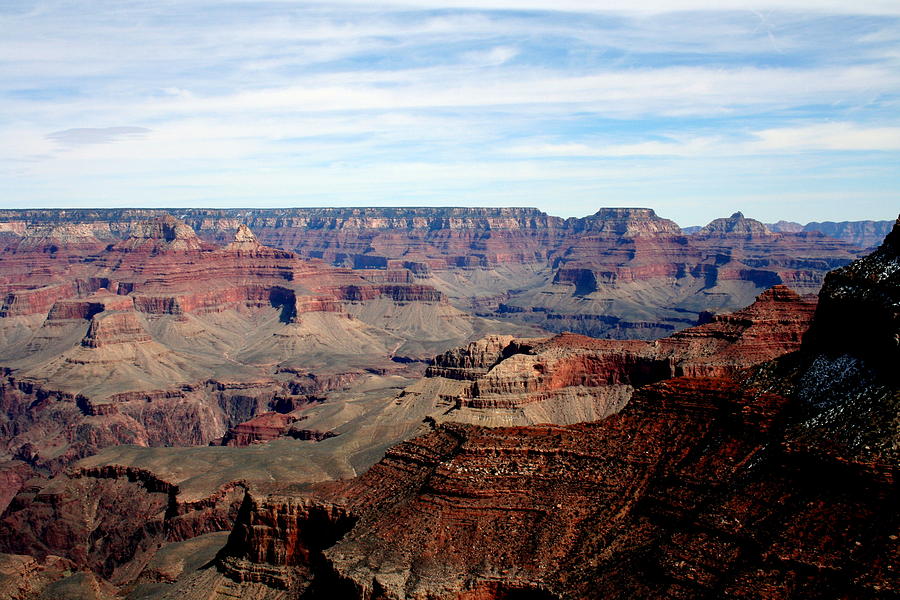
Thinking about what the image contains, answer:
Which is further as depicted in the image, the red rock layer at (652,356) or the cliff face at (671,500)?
the red rock layer at (652,356)

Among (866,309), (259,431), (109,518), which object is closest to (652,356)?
(259,431)

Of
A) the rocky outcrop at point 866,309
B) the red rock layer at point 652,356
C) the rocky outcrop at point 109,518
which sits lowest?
the rocky outcrop at point 109,518

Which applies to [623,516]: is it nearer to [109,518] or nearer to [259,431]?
[109,518]

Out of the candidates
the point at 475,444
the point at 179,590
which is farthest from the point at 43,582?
the point at 475,444

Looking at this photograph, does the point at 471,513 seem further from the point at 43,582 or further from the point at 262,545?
the point at 43,582

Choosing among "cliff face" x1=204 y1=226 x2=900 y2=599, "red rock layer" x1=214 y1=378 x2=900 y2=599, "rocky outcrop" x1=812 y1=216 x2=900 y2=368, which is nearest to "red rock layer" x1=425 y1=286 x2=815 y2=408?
"cliff face" x1=204 y1=226 x2=900 y2=599

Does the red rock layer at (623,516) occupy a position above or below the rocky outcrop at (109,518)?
above

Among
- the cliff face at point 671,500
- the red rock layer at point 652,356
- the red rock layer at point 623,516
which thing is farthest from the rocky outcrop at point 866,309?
the red rock layer at point 652,356

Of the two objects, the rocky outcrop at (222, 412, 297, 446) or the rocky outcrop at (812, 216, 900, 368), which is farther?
the rocky outcrop at (222, 412, 297, 446)

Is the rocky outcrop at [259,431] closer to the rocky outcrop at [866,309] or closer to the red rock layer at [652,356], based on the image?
the red rock layer at [652,356]

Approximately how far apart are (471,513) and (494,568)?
13.6ft

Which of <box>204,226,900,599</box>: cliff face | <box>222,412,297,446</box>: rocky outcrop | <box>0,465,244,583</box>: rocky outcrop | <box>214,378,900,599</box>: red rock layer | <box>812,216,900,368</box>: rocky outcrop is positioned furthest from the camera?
<box>222,412,297,446</box>: rocky outcrop

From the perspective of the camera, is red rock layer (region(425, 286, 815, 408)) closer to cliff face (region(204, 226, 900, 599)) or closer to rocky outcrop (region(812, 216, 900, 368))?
cliff face (region(204, 226, 900, 599))

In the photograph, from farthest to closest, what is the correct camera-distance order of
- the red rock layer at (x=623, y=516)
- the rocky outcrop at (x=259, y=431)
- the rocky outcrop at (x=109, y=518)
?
the rocky outcrop at (x=259, y=431) → the rocky outcrop at (x=109, y=518) → the red rock layer at (x=623, y=516)
